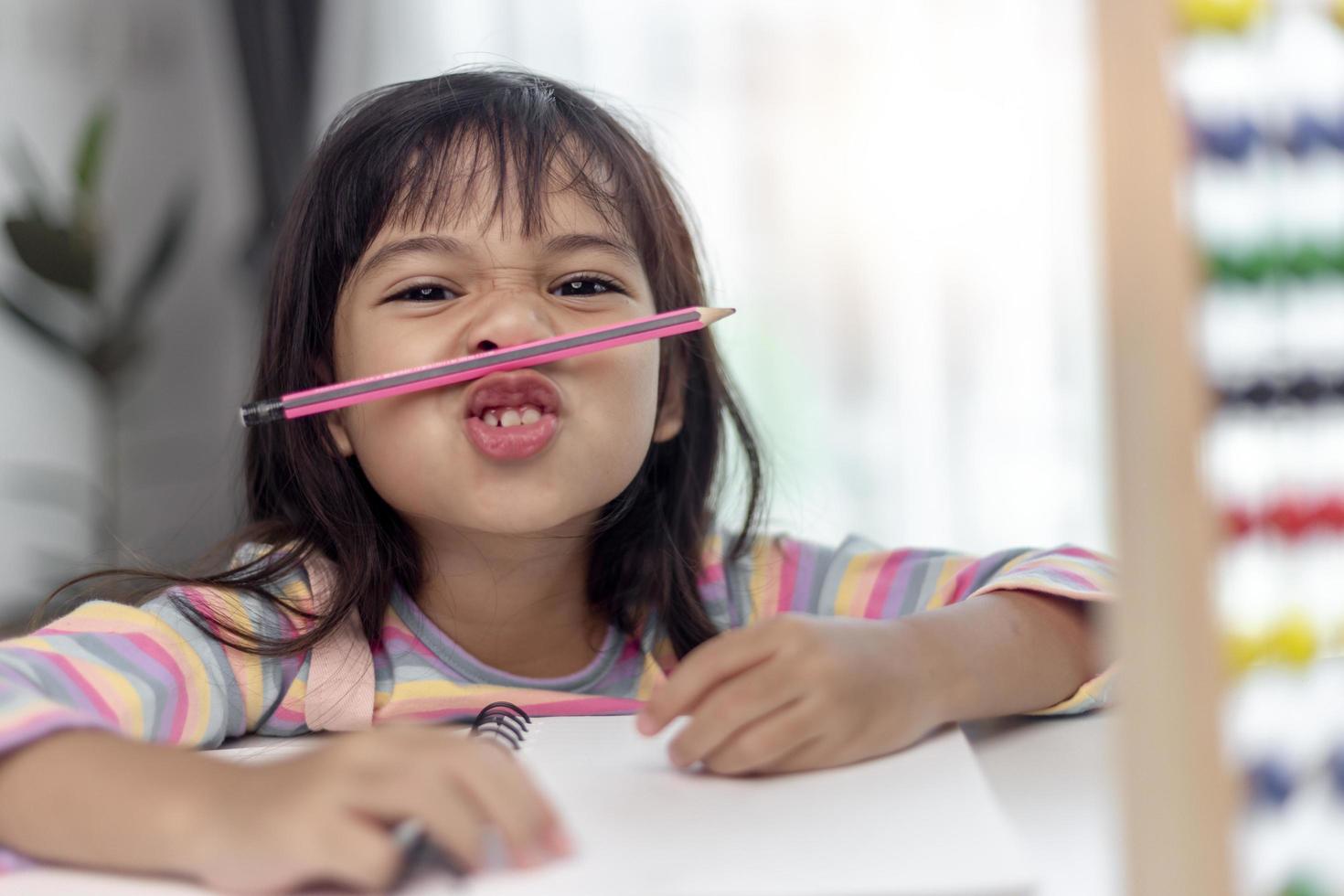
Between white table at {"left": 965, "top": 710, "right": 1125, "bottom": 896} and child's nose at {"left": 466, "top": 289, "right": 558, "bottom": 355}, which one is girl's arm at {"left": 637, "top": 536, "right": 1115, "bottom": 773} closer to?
white table at {"left": 965, "top": 710, "right": 1125, "bottom": 896}

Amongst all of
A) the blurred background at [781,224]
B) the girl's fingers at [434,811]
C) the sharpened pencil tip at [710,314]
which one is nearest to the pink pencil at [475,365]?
the sharpened pencil tip at [710,314]

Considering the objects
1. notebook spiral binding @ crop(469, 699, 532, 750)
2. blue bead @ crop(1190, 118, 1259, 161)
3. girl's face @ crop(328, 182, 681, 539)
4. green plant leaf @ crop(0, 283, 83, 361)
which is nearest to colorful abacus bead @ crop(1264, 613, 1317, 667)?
blue bead @ crop(1190, 118, 1259, 161)

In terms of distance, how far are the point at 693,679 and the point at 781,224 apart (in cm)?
190

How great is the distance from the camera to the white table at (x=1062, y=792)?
0.48 meters

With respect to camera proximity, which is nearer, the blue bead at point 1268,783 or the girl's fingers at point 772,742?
the blue bead at point 1268,783

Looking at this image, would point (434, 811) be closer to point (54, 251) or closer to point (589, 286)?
point (589, 286)

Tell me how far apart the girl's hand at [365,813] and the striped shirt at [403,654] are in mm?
126

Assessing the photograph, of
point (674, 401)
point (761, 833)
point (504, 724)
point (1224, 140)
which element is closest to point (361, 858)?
point (761, 833)

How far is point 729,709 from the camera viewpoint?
564 mm

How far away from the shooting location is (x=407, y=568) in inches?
36.5

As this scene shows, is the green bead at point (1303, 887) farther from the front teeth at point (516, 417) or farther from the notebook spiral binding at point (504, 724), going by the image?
the front teeth at point (516, 417)

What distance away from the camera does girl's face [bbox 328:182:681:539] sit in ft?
2.58

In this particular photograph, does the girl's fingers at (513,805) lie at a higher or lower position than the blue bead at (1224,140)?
lower

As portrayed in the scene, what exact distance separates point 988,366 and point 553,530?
5.04 feet
